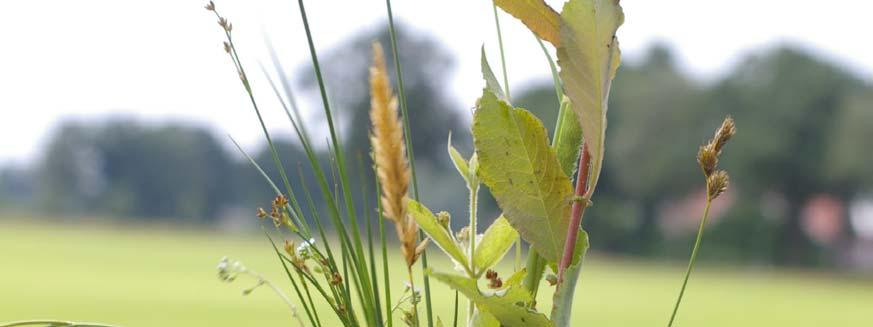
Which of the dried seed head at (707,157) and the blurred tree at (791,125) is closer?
the dried seed head at (707,157)

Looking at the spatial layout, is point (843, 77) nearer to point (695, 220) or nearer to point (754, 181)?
point (754, 181)

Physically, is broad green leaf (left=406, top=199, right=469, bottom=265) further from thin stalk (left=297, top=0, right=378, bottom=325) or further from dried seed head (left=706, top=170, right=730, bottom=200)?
dried seed head (left=706, top=170, right=730, bottom=200)

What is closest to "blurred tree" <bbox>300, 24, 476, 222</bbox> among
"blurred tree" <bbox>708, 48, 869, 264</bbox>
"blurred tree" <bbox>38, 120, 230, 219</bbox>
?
"blurred tree" <bbox>708, 48, 869, 264</bbox>

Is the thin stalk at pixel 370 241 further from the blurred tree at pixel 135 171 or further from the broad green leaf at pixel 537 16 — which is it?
the blurred tree at pixel 135 171

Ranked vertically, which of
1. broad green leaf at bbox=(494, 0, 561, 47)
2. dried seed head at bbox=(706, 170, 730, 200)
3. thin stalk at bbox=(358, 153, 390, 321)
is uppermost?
broad green leaf at bbox=(494, 0, 561, 47)

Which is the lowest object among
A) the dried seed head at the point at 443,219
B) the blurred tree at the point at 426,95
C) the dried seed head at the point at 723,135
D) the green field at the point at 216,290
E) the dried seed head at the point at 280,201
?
the dried seed head at the point at 443,219


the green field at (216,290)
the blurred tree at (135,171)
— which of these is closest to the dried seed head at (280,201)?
the green field at (216,290)

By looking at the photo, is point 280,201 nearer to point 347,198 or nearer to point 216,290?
point 347,198
